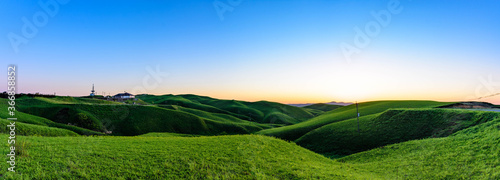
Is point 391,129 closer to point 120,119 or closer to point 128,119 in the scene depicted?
point 128,119

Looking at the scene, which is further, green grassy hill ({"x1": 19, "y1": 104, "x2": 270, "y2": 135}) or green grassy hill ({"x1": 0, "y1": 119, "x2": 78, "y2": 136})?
green grassy hill ({"x1": 19, "y1": 104, "x2": 270, "y2": 135})

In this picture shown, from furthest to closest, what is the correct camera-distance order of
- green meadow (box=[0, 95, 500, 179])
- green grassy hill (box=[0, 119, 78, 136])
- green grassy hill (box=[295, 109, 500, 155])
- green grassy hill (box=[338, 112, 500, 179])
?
green grassy hill (box=[295, 109, 500, 155])
green grassy hill (box=[0, 119, 78, 136])
green grassy hill (box=[338, 112, 500, 179])
green meadow (box=[0, 95, 500, 179])

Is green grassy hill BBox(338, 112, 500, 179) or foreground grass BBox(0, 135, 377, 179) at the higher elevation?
foreground grass BBox(0, 135, 377, 179)

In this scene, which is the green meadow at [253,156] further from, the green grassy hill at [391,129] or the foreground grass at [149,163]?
the green grassy hill at [391,129]

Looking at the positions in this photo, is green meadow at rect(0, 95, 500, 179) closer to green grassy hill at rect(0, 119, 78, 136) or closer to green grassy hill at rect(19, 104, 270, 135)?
green grassy hill at rect(0, 119, 78, 136)

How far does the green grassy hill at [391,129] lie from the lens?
4431 cm

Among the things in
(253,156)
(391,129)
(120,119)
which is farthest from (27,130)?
(391,129)

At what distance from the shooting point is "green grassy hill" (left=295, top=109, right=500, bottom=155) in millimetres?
44312

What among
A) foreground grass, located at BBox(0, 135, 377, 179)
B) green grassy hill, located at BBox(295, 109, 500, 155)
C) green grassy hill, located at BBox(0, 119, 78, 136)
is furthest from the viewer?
green grassy hill, located at BBox(295, 109, 500, 155)

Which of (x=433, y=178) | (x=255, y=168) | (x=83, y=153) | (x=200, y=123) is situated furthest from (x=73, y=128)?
(x=433, y=178)

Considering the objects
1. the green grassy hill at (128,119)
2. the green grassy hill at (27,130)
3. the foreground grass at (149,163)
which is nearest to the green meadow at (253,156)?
the foreground grass at (149,163)

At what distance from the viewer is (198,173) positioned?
1761 cm

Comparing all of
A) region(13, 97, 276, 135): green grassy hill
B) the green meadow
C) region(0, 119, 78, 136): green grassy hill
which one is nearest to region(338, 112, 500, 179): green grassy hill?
the green meadow

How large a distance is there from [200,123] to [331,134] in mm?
62907
